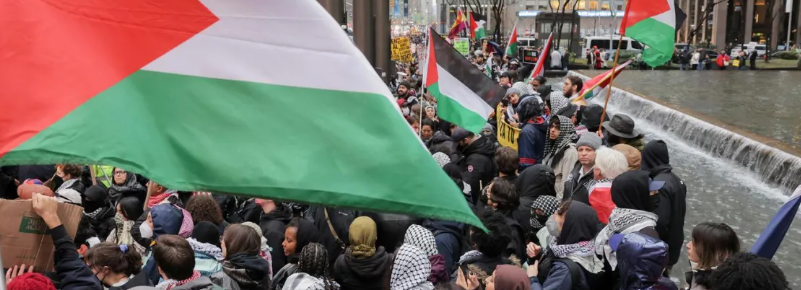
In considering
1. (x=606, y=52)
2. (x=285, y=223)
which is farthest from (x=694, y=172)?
(x=606, y=52)

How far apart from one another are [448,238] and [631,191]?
52.5 inches

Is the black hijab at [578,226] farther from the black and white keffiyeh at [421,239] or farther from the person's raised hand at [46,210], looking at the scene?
the person's raised hand at [46,210]

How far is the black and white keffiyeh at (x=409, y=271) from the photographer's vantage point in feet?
16.1

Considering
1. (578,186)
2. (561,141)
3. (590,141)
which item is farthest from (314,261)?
(561,141)

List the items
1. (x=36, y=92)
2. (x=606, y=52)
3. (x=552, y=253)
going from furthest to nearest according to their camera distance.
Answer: (x=606, y=52)
(x=552, y=253)
(x=36, y=92)

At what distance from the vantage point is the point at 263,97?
3043 millimetres

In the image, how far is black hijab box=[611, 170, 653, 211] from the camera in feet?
20.1

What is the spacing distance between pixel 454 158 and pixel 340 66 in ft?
20.7

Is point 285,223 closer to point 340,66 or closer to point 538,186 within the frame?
point 538,186

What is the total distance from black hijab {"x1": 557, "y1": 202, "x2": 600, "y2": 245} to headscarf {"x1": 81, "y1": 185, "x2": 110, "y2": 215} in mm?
3680

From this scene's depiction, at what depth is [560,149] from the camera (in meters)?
9.20

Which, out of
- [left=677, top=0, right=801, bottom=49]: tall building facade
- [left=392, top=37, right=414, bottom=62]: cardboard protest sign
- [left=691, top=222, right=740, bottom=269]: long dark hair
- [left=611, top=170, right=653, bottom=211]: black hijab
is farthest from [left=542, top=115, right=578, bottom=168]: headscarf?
[left=677, top=0, right=801, bottom=49]: tall building facade

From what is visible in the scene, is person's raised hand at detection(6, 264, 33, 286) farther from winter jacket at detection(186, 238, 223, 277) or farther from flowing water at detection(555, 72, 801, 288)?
flowing water at detection(555, 72, 801, 288)

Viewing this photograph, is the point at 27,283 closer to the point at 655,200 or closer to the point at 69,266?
the point at 69,266
